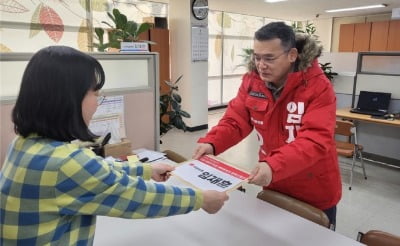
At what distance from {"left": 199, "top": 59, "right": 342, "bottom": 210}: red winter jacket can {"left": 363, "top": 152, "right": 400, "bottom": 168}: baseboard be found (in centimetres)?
319

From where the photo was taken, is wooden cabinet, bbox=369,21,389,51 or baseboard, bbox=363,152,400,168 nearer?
baseboard, bbox=363,152,400,168

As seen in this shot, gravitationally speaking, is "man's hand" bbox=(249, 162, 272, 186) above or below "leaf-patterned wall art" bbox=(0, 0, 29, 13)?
below

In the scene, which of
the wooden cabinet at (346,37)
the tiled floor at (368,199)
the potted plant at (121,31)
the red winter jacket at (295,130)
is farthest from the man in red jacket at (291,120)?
the wooden cabinet at (346,37)

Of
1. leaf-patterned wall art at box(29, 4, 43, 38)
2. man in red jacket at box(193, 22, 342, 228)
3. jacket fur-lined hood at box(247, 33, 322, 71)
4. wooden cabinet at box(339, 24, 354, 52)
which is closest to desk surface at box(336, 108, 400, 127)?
man in red jacket at box(193, 22, 342, 228)

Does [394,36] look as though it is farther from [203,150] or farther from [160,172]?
[160,172]

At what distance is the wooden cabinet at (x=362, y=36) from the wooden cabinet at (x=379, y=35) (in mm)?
Answer: 110

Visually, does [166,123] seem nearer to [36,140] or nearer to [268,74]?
[268,74]

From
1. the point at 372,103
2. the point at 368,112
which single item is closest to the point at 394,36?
the point at 372,103

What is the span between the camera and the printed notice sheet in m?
1.16

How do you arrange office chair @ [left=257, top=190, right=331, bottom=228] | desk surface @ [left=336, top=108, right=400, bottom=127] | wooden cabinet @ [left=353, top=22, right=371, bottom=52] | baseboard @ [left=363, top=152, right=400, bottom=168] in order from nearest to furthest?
office chair @ [left=257, top=190, right=331, bottom=228] < desk surface @ [left=336, top=108, right=400, bottom=127] < baseboard @ [left=363, top=152, right=400, bottom=168] < wooden cabinet @ [left=353, top=22, right=371, bottom=52]

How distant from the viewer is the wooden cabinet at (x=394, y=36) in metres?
8.34

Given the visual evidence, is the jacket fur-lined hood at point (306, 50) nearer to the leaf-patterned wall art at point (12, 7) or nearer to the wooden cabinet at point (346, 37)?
the leaf-patterned wall art at point (12, 7)

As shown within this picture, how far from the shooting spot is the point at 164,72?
6.05 meters

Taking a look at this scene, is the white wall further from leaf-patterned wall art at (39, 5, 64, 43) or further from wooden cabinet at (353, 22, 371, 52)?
wooden cabinet at (353, 22, 371, 52)
